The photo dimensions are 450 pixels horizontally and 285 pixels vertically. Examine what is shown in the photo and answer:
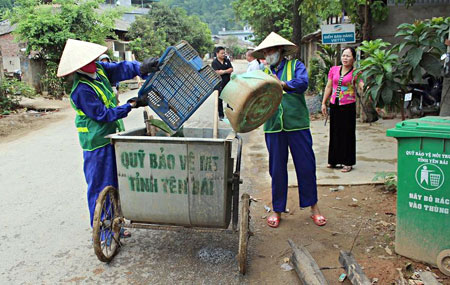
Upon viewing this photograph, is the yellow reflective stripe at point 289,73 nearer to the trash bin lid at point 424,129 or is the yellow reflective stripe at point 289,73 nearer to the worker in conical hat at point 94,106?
the trash bin lid at point 424,129

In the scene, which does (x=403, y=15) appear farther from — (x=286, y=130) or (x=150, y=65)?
(x=150, y=65)

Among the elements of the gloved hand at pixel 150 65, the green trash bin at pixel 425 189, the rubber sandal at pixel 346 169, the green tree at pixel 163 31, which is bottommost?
the rubber sandal at pixel 346 169

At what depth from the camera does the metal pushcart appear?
9.94 feet

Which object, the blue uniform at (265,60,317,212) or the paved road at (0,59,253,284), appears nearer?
the paved road at (0,59,253,284)

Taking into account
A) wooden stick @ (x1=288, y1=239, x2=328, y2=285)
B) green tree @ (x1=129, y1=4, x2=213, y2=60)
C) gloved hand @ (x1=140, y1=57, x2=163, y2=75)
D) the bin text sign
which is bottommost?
wooden stick @ (x1=288, y1=239, x2=328, y2=285)

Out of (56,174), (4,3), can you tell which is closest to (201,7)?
(4,3)

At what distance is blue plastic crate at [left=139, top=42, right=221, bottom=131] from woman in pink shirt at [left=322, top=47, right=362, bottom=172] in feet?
8.34

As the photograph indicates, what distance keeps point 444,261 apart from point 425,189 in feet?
1.80

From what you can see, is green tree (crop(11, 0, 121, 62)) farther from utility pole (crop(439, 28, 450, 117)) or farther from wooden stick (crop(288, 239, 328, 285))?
wooden stick (crop(288, 239, 328, 285))

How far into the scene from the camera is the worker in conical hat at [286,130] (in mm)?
3779

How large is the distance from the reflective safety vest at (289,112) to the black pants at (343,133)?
1874 mm

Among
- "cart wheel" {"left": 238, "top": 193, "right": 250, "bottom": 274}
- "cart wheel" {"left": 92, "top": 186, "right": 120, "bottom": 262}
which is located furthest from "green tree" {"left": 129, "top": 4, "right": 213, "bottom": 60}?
"cart wheel" {"left": 238, "top": 193, "right": 250, "bottom": 274}

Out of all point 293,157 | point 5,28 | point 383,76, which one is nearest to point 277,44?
point 293,157

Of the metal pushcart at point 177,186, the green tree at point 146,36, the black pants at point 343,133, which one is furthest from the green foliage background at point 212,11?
the metal pushcart at point 177,186
